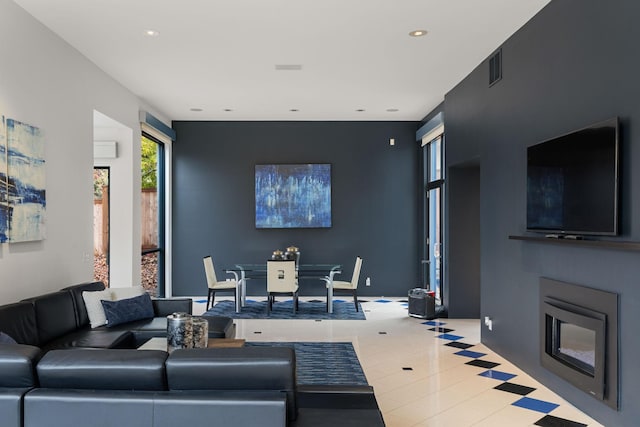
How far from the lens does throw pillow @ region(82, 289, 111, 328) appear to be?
507 cm

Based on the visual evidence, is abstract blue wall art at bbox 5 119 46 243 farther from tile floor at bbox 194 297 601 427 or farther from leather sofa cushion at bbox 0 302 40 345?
tile floor at bbox 194 297 601 427

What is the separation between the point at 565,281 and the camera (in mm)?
4105

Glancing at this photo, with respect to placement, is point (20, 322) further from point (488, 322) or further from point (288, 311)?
point (288, 311)

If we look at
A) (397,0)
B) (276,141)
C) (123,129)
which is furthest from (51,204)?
(276,141)

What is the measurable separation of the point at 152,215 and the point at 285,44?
16.1 feet

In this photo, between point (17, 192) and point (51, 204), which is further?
point (51, 204)

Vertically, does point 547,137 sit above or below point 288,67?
below

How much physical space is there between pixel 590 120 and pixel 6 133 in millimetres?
4476

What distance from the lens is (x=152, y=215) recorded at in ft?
30.4

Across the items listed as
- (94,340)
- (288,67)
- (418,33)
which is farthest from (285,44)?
(94,340)

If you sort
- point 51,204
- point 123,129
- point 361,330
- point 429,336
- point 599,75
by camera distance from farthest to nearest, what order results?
point 123,129, point 361,330, point 429,336, point 51,204, point 599,75

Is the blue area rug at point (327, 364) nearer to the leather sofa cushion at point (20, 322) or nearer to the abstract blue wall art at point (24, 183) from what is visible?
the leather sofa cushion at point (20, 322)

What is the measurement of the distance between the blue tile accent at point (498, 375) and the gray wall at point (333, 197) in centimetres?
503

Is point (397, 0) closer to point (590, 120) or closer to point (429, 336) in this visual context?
point (590, 120)
